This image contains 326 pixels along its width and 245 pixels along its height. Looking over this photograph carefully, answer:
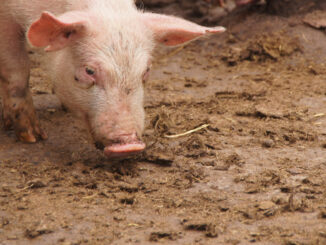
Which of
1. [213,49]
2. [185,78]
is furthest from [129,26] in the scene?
[213,49]

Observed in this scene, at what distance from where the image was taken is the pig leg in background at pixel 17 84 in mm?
4211

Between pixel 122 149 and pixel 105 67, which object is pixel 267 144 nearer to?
pixel 122 149

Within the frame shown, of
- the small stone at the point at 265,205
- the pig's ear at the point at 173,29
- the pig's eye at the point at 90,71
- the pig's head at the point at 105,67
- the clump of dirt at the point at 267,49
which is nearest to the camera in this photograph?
the small stone at the point at 265,205

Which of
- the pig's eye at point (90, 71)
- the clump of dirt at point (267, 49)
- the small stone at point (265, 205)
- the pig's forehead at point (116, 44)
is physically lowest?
the small stone at point (265, 205)

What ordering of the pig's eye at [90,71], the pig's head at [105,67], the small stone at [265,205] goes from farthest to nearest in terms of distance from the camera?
the pig's eye at [90,71] < the pig's head at [105,67] < the small stone at [265,205]

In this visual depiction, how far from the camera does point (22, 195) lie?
3352 millimetres

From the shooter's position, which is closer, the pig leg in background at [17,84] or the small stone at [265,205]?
the small stone at [265,205]

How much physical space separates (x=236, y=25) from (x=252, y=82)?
161cm

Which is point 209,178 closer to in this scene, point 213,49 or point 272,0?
point 213,49

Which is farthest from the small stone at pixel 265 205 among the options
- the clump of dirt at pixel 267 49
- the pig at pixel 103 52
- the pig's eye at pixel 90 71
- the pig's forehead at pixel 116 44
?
the clump of dirt at pixel 267 49

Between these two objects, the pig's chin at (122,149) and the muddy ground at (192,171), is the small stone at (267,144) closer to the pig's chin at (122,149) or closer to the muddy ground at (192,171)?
the muddy ground at (192,171)

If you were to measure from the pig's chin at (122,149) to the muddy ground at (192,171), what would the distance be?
21 centimetres

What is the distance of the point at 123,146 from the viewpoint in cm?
344

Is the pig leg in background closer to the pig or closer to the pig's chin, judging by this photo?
the pig
